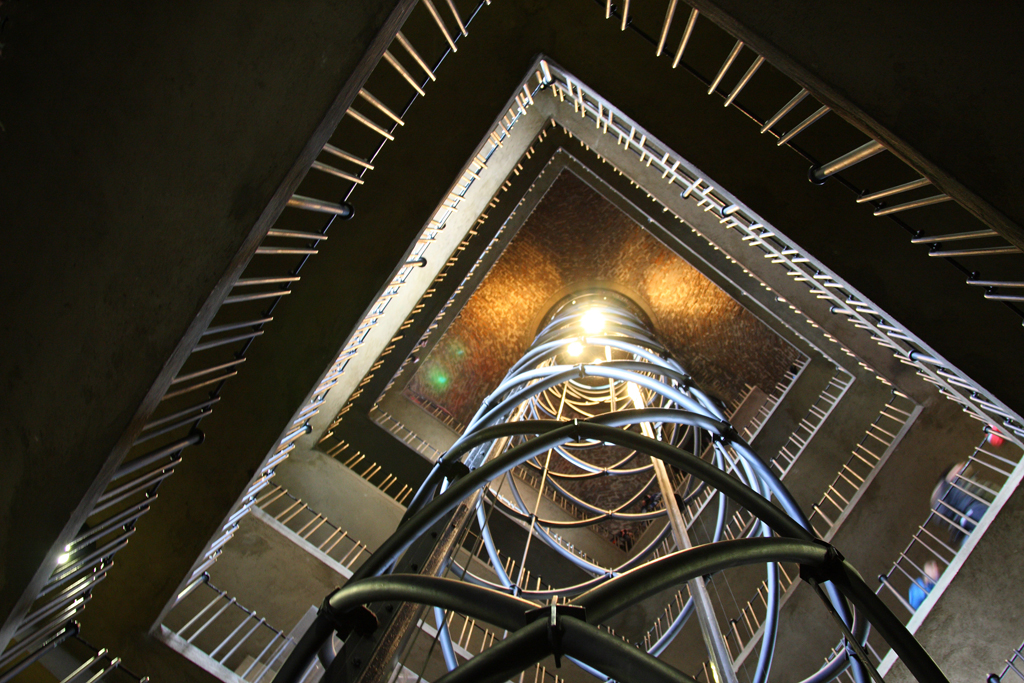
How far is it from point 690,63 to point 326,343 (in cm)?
353

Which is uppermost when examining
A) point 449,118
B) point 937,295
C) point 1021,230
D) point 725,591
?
point 937,295

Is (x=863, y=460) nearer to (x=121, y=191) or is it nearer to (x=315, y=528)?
(x=315, y=528)

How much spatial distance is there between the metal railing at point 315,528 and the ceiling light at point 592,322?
14.9 feet

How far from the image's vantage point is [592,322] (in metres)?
7.68

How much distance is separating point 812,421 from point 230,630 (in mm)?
8610

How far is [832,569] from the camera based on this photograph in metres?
2.10

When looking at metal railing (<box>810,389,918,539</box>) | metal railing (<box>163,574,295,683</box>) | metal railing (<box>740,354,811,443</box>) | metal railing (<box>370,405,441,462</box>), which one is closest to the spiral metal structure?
metal railing (<box>163,574,295,683</box>)

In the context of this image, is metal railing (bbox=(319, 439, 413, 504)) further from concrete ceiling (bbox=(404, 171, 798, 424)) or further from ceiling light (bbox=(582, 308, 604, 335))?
ceiling light (bbox=(582, 308, 604, 335))

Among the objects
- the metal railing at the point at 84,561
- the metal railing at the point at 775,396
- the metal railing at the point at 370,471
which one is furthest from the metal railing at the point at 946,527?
the metal railing at the point at 84,561

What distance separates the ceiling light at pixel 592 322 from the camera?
7.51m

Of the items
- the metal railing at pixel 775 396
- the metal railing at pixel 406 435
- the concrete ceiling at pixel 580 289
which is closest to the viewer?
the metal railing at pixel 406 435

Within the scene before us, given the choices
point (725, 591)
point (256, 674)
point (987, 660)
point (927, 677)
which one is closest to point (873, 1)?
point (927, 677)

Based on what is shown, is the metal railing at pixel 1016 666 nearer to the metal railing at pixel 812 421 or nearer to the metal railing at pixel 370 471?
the metal railing at pixel 812 421

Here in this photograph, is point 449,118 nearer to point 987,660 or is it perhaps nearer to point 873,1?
point 873,1
